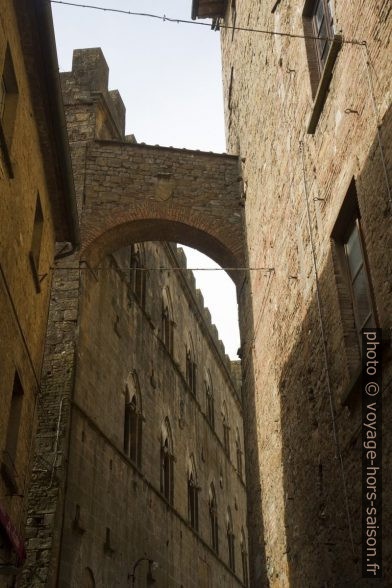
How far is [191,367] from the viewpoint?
19.4 m

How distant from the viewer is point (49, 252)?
9781mm

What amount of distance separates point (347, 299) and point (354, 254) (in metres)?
0.41

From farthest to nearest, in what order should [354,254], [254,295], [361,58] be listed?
1. [254,295]
2. [354,254]
3. [361,58]

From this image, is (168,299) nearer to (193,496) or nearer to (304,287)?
(193,496)

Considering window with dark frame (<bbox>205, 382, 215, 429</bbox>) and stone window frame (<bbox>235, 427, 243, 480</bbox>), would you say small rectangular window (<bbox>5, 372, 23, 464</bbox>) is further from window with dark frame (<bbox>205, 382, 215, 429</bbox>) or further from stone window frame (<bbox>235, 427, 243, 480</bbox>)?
stone window frame (<bbox>235, 427, 243, 480</bbox>)

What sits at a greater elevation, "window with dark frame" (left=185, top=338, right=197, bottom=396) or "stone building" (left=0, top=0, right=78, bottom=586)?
"window with dark frame" (left=185, top=338, right=197, bottom=396)

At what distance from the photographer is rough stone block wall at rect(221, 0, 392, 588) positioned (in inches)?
222

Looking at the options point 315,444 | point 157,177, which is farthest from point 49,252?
point 315,444

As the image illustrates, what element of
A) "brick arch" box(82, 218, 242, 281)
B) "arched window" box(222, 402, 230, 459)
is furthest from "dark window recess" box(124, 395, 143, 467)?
"arched window" box(222, 402, 230, 459)

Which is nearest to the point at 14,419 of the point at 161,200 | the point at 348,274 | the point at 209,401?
the point at 348,274

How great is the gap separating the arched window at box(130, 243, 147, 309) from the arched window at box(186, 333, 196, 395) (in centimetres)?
420

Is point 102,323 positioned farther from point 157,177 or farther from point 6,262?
point 6,262

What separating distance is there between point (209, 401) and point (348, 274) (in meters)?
15.2

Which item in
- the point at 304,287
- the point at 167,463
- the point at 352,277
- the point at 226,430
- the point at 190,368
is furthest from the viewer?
the point at 226,430
